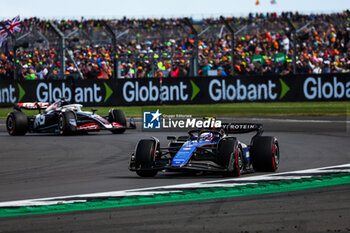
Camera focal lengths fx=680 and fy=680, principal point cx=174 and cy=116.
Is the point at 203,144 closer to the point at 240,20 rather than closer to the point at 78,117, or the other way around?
the point at 78,117

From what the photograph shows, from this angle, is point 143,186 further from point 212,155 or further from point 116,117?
point 116,117

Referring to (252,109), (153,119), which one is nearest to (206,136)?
(153,119)

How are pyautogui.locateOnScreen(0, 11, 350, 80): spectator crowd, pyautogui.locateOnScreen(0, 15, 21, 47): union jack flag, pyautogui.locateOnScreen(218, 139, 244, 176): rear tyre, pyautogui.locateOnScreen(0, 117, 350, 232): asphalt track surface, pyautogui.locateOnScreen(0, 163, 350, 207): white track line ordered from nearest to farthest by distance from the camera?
pyautogui.locateOnScreen(0, 117, 350, 232): asphalt track surface < pyautogui.locateOnScreen(0, 163, 350, 207): white track line < pyautogui.locateOnScreen(218, 139, 244, 176): rear tyre < pyautogui.locateOnScreen(0, 15, 21, 47): union jack flag < pyautogui.locateOnScreen(0, 11, 350, 80): spectator crowd

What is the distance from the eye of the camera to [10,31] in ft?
83.6

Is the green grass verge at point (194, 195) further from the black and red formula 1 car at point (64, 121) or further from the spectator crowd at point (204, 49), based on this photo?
the spectator crowd at point (204, 49)

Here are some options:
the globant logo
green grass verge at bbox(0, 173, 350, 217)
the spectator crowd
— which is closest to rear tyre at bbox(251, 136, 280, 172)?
green grass verge at bbox(0, 173, 350, 217)

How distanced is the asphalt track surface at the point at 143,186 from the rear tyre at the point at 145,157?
20 cm

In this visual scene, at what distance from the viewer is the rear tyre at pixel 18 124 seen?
703 inches

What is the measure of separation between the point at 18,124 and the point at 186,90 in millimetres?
9704

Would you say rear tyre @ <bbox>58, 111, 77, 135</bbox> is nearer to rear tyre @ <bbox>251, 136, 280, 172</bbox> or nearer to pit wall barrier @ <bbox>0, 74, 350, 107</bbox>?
pit wall barrier @ <bbox>0, 74, 350, 107</bbox>

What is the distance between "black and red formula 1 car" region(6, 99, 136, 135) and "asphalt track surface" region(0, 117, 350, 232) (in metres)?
1.45

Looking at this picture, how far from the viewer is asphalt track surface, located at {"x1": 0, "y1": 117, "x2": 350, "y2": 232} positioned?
5438 millimetres

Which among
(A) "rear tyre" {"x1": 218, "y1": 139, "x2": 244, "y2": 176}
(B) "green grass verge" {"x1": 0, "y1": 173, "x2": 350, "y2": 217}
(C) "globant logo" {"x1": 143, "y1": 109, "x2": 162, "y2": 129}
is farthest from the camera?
(C) "globant logo" {"x1": 143, "y1": 109, "x2": 162, "y2": 129}

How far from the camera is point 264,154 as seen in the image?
912 cm
